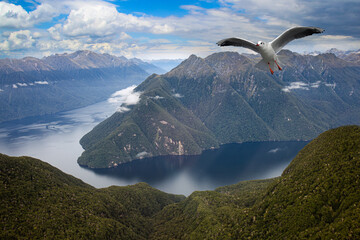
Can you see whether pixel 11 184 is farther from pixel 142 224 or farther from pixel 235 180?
pixel 235 180

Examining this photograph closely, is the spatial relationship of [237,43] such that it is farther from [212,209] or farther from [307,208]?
[212,209]

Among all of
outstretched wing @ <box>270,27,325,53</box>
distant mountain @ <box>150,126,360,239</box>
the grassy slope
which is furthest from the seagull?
the grassy slope

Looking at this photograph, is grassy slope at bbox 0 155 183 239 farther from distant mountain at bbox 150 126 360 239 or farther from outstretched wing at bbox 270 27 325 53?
outstretched wing at bbox 270 27 325 53

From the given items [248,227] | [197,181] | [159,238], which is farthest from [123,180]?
[248,227]

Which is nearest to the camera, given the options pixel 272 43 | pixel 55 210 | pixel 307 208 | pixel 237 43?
pixel 272 43

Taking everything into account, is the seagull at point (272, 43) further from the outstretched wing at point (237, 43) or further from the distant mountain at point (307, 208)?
the distant mountain at point (307, 208)

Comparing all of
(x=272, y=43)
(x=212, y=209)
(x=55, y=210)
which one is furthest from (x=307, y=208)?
(x=55, y=210)

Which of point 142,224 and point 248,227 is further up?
point 248,227
